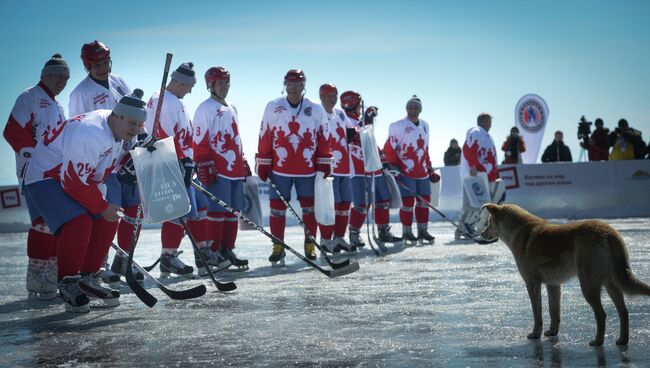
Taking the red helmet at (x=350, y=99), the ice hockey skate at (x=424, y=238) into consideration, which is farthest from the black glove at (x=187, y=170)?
the ice hockey skate at (x=424, y=238)

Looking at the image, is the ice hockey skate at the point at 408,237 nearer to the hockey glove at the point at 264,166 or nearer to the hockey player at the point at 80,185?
the hockey glove at the point at 264,166

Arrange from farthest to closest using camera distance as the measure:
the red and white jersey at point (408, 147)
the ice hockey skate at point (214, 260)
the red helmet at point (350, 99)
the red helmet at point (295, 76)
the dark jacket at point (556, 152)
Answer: the dark jacket at point (556, 152) < the red and white jersey at point (408, 147) < the red helmet at point (350, 99) < the red helmet at point (295, 76) < the ice hockey skate at point (214, 260)

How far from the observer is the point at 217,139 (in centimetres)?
959

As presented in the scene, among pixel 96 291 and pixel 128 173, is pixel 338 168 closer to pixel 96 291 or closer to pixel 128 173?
pixel 128 173

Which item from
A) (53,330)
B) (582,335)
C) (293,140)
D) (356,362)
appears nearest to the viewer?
(356,362)

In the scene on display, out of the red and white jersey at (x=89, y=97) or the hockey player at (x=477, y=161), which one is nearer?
the red and white jersey at (x=89, y=97)

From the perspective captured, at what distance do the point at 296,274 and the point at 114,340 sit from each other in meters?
3.77

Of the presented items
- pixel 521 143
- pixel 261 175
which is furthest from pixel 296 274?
pixel 521 143

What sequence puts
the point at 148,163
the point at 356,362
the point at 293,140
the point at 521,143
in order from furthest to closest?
1. the point at 521,143
2. the point at 293,140
3. the point at 148,163
4. the point at 356,362

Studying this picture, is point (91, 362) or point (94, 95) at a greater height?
point (94, 95)

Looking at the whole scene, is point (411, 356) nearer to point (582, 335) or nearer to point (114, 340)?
point (582, 335)

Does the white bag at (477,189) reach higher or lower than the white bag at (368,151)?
lower

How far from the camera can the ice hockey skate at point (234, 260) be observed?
376 inches

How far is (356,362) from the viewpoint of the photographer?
4543 millimetres
